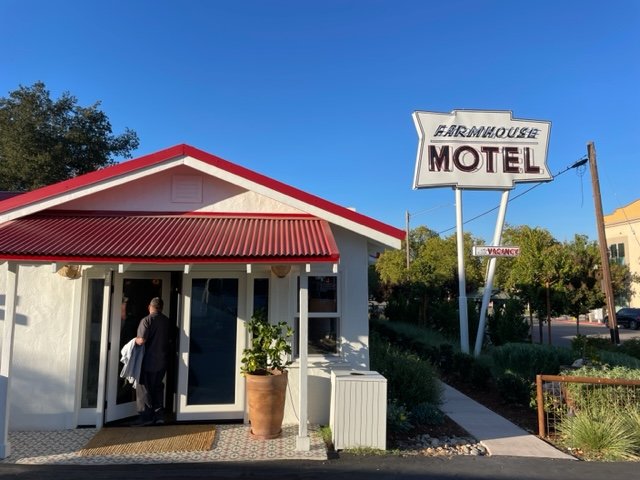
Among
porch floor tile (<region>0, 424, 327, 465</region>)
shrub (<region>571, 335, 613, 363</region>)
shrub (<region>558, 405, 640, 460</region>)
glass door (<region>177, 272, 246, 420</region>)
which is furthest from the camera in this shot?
shrub (<region>571, 335, 613, 363</region>)

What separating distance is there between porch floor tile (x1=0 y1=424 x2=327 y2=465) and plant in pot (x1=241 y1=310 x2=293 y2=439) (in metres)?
0.22

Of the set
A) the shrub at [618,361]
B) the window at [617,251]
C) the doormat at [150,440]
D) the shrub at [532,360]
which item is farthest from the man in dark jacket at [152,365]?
the window at [617,251]

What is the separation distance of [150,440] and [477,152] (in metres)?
10.8

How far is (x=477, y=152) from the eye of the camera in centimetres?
1334

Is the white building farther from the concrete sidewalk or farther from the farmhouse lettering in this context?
the farmhouse lettering

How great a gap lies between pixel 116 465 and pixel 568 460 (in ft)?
17.5

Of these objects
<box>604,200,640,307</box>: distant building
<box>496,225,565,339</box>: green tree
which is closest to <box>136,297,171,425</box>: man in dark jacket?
<box>496,225,565,339</box>: green tree

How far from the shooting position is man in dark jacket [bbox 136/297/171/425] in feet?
22.6

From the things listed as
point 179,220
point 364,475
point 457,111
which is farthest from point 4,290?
point 457,111

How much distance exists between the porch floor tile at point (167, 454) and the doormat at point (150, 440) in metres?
0.12

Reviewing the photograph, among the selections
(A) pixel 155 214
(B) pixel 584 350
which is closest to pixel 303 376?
(A) pixel 155 214

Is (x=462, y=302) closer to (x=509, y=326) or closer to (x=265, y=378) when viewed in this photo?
(x=509, y=326)

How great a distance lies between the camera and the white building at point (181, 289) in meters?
6.86

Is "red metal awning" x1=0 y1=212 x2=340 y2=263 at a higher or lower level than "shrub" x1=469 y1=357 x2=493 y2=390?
higher
